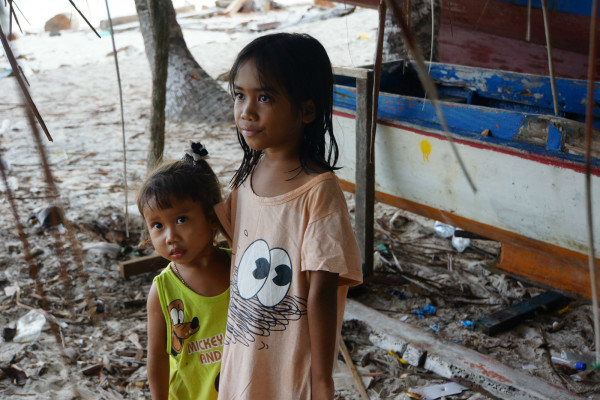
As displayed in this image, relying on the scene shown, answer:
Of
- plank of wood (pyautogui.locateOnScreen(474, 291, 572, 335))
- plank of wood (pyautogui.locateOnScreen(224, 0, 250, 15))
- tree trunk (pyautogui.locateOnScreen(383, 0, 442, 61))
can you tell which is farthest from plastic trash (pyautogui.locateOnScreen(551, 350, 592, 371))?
plank of wood (pyautogui.locateOnScreen(224, 0, 250, 15))

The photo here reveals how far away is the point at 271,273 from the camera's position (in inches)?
57.4

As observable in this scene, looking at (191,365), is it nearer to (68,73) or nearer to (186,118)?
(186,118)

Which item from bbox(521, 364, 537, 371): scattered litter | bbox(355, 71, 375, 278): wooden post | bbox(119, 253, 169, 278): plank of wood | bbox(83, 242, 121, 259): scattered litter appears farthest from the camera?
bbox(83, 242, 121, 259): scattered litter

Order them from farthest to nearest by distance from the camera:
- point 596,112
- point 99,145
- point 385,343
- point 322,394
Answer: point 99,145 → point 596,112 → point 385,343 → point 322,394

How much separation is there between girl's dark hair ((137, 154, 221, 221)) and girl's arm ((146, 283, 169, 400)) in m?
0.25

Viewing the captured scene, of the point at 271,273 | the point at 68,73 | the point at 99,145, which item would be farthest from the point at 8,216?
the point at 68,73

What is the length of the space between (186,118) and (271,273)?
599 centimetres

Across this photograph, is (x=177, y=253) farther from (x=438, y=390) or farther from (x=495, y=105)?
(x=495, y=105)

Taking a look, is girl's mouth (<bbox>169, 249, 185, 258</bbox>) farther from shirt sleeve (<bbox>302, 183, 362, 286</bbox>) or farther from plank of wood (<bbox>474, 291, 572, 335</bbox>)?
plank of wood (<bbox>474, 291, 572, 335</bbox>)

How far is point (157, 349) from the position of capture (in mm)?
1680

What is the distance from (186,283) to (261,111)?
1.82 feet

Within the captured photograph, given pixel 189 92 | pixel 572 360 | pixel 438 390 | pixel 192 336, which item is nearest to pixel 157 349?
pixel 192 336

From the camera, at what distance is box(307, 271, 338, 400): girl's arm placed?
1380 millimetres

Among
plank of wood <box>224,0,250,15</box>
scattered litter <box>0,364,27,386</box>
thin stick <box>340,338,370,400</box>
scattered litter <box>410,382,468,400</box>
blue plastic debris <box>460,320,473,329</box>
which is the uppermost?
plank of wood <box>224,0,250,15</box>
